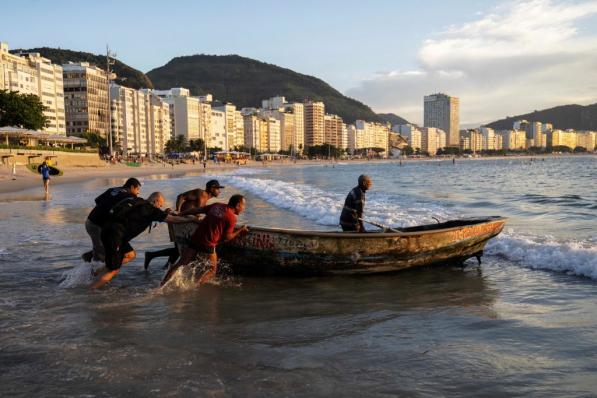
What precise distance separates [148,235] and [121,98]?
128956mm

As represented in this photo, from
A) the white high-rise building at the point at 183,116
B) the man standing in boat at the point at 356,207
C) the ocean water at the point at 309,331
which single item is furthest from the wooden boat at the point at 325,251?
the white high-rise building at the point at 183,116

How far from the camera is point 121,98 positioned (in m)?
133

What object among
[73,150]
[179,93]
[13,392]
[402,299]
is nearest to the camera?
[13,392]

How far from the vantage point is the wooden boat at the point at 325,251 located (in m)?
8.00

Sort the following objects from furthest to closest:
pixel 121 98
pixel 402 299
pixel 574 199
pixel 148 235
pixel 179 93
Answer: pixel 179 93, pixel 121 98, pixel 574 199, pixel 148 235, pixel 402 299

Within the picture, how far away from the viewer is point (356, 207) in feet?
30.6

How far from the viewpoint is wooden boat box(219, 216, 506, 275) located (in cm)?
800

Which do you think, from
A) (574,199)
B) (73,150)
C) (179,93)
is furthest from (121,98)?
(574,199)

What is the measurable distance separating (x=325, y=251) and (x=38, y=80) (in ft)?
393

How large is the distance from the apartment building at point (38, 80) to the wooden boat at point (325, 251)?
347 feet

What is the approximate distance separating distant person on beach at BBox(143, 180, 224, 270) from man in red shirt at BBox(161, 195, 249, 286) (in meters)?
0.46

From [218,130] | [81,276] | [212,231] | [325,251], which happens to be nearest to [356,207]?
[325,251]

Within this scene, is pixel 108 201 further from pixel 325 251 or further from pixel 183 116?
pixel 183 116

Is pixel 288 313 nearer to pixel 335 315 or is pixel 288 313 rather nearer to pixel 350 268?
pixel 335 315
